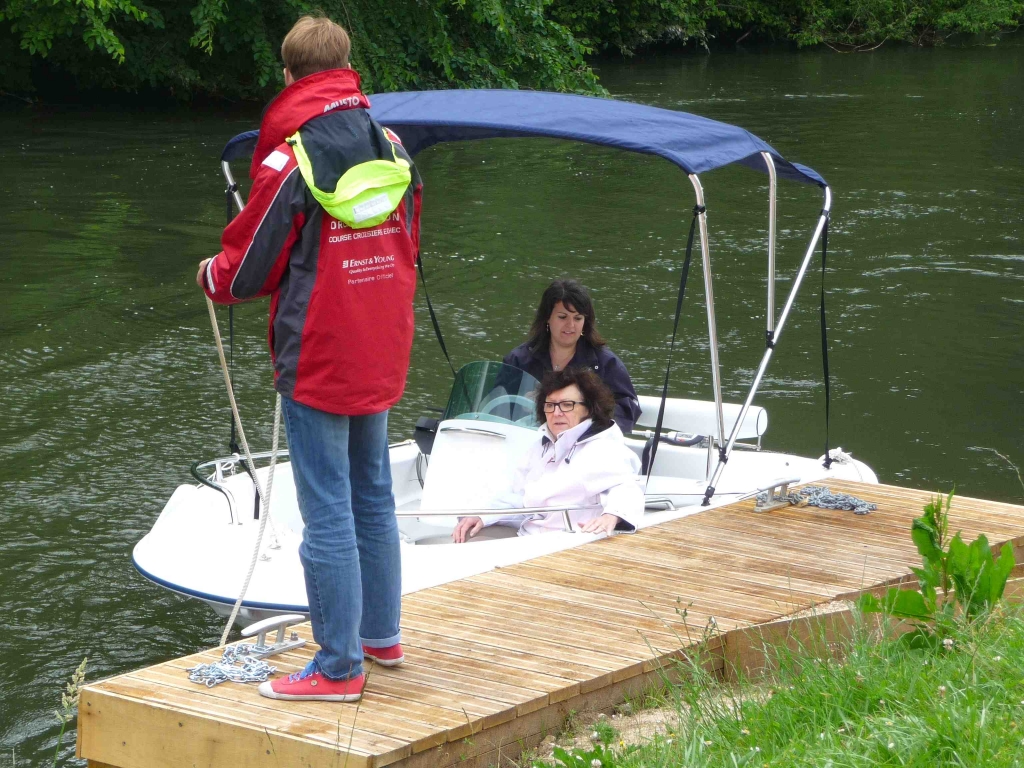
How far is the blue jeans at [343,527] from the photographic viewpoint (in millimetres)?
2938

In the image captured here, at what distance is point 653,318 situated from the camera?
10.9 m

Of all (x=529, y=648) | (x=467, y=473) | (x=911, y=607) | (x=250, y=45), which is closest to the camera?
(x=911, y=607)

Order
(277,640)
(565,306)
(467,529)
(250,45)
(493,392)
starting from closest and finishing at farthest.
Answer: (277,640) < (467,529) < (493,392) < (565,306) < (250,45)

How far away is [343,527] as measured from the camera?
2.98 m

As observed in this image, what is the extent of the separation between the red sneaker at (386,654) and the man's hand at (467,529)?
1.49 metres

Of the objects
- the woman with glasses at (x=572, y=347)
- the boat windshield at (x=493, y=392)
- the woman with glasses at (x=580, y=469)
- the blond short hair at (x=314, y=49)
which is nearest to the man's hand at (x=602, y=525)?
the woman with glasses at (x=580, y=469)

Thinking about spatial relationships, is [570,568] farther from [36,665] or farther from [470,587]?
[36,665]

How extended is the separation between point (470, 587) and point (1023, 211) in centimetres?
1274

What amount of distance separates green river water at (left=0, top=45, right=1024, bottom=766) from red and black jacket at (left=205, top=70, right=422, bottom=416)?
208 centimetres

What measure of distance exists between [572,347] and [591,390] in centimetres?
76

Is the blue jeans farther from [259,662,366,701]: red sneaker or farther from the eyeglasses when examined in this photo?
the eyeglasses

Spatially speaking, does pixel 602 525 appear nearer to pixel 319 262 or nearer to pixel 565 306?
pixel 565 306

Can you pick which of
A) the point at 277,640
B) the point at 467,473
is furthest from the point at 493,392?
the point at 277,640

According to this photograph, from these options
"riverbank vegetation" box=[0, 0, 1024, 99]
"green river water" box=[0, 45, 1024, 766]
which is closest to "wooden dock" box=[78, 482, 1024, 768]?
"green river water" box=[0, 45, 1024, 766]
